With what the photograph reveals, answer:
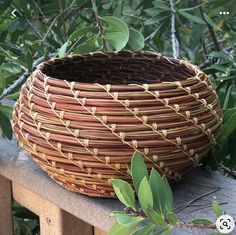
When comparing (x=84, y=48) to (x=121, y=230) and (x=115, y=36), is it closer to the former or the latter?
(x=115, y=36)

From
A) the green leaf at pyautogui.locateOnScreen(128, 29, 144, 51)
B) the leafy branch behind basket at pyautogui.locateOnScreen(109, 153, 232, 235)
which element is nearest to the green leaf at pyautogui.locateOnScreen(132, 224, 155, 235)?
the leafy branch behind basket at pyautogui.locateOnScreen(109, 153, 232, 235)

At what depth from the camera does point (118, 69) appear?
3.00ft

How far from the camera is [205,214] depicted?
69 cm

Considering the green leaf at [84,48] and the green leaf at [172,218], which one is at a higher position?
the green leaf at [84,48]

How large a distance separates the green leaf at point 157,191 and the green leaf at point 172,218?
0.02 meters

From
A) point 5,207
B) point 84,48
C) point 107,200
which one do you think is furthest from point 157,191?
point 5,207

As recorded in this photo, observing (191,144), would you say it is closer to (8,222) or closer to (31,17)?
(8,222)

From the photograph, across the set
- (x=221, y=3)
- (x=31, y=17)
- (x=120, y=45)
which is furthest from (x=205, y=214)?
(x=31, y=17)

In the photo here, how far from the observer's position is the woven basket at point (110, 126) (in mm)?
656

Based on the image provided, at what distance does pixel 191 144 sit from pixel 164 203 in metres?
0.11

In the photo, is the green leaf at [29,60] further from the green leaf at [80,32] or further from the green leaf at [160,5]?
the green leaf at [160,5]

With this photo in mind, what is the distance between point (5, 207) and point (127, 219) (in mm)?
531

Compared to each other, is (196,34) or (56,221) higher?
(196,34)

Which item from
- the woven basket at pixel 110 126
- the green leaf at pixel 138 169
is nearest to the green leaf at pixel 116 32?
the woven basket at pixel 110 126
